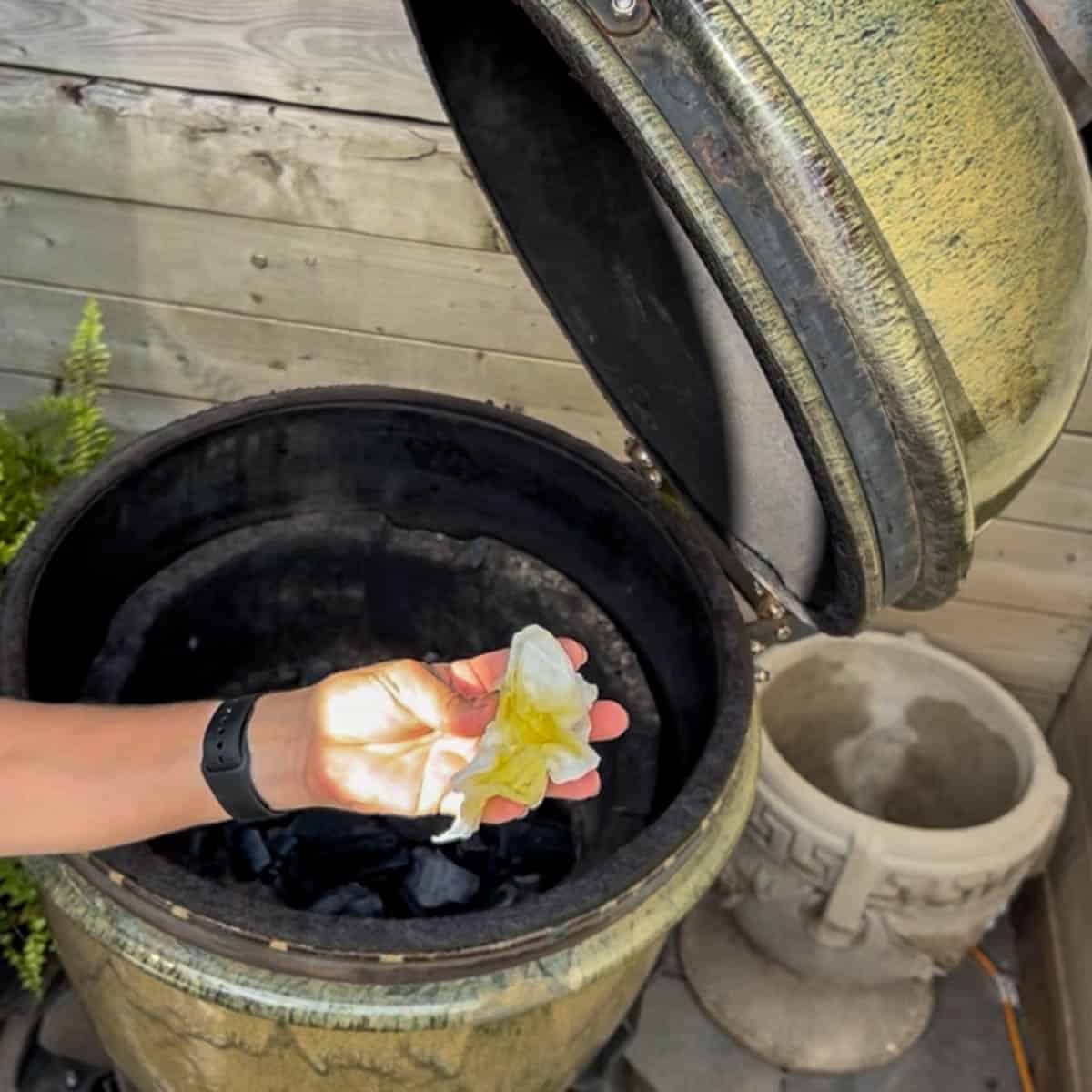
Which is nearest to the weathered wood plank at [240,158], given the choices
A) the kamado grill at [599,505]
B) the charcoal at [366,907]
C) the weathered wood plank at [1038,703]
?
the kamado grill at [599,505]

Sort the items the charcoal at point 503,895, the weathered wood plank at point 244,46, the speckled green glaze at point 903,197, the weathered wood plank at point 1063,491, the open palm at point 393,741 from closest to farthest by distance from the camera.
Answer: the speckled green glaze at point 903,197 → the open palm at point 393,741 → the charcoal at point 503,895 → the weathered wood plank at point 244,46 → the weathered wood plank at point 1063,491

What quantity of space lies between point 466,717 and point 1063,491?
1227 mm

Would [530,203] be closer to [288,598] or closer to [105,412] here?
[288,598]

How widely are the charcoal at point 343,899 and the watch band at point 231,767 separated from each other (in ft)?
1.54

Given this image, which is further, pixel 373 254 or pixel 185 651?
pixel 373 254

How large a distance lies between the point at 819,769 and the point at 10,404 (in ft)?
4.75

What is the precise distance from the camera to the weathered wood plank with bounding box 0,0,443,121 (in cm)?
153

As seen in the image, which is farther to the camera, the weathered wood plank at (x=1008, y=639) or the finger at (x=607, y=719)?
the weathered wood plank at (x=1008, y=639)

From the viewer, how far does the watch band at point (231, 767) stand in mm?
927

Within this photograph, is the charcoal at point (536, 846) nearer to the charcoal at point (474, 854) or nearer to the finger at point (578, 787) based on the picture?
the charcoal at point (474, 854)

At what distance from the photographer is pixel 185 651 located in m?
1.42

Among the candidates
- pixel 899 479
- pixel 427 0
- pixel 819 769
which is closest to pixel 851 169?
pixel 899 479

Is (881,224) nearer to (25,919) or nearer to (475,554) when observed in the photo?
(475,554)

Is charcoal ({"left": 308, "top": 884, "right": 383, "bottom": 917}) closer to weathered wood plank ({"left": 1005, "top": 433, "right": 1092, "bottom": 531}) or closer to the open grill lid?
the open grill lid
